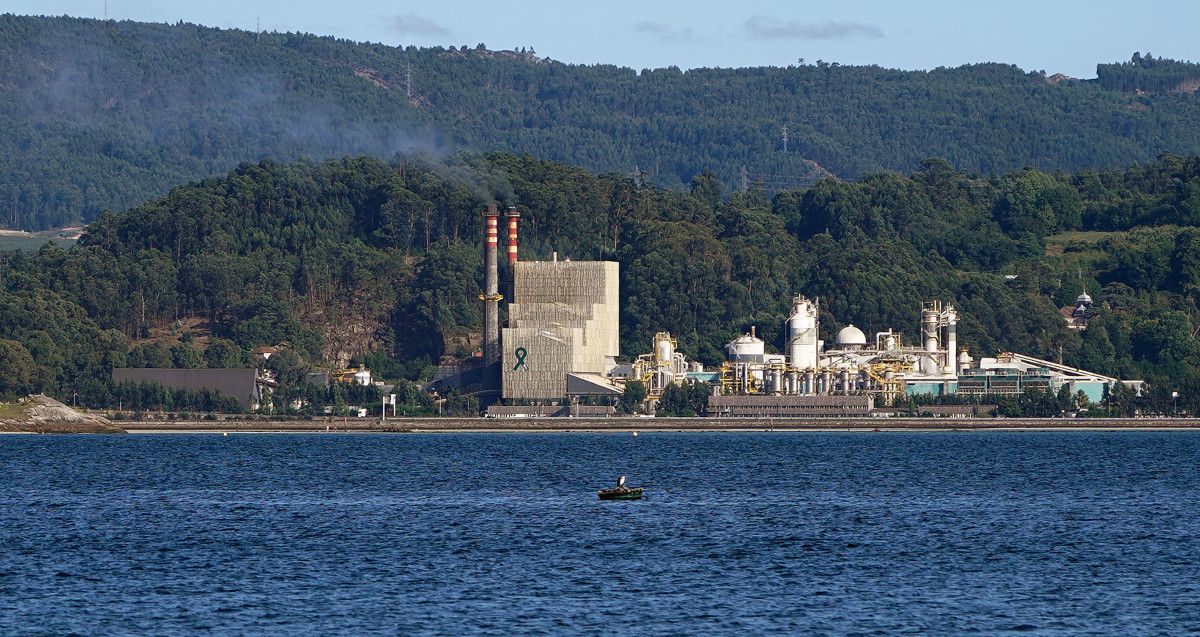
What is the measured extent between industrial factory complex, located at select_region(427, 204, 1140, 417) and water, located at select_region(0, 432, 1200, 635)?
68838mm

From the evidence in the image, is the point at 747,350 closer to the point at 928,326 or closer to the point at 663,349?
the point at 663,349

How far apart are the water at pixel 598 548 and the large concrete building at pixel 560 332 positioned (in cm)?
6997

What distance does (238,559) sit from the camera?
5847 centimetres

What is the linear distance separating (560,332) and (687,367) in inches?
678

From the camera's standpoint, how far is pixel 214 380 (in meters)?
181

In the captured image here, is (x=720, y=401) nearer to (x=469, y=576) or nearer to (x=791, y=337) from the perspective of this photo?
(x=791, y=337)

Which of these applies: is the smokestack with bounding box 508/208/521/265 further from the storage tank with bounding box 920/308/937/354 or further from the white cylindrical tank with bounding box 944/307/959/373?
the white cylindrical tank with bounding box 944/307/959/373

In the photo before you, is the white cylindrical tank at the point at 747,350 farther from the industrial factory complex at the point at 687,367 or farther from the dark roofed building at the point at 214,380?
the dark roofed building at the point at 214,380

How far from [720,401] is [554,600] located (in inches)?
5046

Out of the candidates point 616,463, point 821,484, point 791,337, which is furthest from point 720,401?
point 821,484

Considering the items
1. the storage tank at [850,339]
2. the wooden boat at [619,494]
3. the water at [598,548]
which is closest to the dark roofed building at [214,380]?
the storage tank at [850,339]

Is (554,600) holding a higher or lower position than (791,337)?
lower

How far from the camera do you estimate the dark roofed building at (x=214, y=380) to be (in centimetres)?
18038

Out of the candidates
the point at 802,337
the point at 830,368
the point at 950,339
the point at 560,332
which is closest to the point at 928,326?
the point at 950,339
